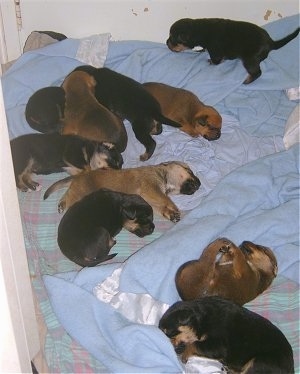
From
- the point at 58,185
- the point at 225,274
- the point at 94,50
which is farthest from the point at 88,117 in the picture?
the point at 225,274

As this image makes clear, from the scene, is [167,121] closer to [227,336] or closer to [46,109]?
[46,109]

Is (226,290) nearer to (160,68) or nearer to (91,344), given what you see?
(91,344)

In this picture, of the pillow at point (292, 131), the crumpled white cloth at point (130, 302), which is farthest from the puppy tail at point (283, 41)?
the crumpled white cloth at point (130, 302)

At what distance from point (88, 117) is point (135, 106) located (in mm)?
192

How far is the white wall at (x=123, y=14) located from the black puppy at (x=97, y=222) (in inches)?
44.9

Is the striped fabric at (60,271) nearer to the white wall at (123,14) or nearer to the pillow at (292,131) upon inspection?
the pillow at (292,131)

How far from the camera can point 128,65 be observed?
101 inches

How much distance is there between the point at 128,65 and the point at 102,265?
111cm

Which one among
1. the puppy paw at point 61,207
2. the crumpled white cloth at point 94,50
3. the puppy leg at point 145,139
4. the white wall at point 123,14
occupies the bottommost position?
the puppy paw at point 61,207

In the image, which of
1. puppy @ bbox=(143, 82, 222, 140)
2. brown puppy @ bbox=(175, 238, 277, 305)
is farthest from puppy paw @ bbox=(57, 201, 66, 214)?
puppy @ bbox=(143, 82, 222, 140)

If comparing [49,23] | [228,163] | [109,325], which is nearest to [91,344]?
[109,325]

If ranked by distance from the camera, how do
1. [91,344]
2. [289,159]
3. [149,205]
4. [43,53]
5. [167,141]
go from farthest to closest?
[43,53] < [167,141] < [289,159] < [149,205] < [91,344]

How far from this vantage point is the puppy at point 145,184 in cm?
197

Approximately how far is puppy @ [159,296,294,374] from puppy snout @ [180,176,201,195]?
576 millimetres
